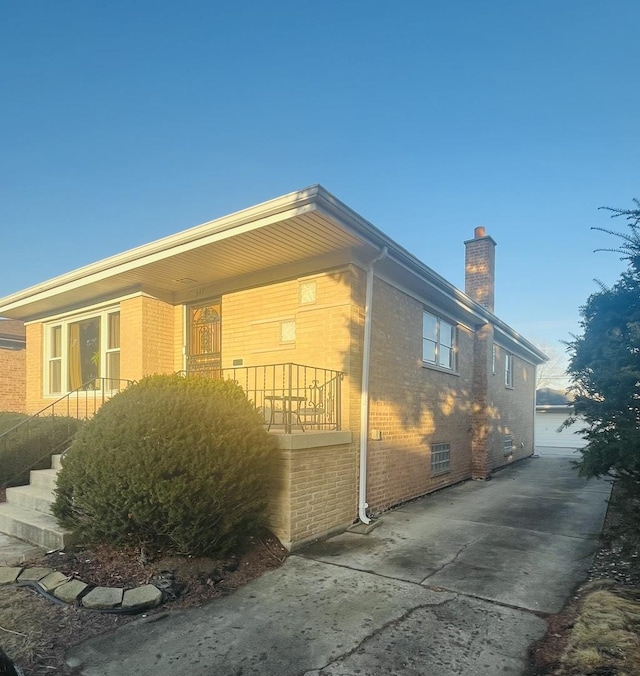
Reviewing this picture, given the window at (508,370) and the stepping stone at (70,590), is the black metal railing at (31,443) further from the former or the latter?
the window at (508,370)

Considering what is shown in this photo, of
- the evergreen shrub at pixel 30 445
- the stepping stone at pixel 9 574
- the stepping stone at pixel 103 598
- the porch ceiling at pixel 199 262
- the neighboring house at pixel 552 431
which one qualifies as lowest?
the neighboring house at pixel 552 431

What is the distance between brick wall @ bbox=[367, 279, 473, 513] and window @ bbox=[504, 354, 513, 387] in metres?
4.97

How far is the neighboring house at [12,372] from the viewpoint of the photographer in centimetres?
1405

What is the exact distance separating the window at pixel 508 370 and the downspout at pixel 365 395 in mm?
9318

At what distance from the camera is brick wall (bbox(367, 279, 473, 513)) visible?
7.75 m

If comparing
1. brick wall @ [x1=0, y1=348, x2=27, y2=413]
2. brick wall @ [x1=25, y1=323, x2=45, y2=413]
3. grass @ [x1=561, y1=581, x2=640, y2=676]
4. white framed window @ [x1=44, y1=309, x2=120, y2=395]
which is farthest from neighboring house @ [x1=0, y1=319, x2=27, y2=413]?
grass @ [x1=561, y1=581, x2=640, y2=676]

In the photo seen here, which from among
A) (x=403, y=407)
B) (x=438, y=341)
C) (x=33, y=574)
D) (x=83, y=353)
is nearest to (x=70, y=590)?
(x=33, y=574)

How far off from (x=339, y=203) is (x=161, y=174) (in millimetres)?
8500

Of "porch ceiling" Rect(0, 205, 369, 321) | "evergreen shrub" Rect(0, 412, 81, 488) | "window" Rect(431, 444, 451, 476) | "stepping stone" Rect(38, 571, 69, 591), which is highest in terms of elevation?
"porch ceiling" Rect(0, 205, 369, 321)

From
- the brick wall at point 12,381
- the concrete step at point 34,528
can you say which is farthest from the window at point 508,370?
the brick wall at point 12,381

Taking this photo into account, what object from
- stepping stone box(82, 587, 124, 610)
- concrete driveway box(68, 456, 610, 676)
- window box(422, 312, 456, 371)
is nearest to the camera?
concrete driveway box(68, 456, 610, 676)

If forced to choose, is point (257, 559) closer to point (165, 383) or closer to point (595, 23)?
point (165, 383)

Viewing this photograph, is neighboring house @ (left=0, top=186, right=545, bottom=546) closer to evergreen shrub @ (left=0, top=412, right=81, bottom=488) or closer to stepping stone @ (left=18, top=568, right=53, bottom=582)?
evergreen shrub @ (left=0, top=412, right=81, bottom=488)

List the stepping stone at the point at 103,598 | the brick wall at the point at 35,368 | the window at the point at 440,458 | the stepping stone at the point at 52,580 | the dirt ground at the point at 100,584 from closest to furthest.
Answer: the dirt ground at the point at 100,584 → the stepping stone at the point at 103,598 → the stepping stone at the point at 52,580 → the window at the point at 440,458 → the brick wall at the point at 35,368
